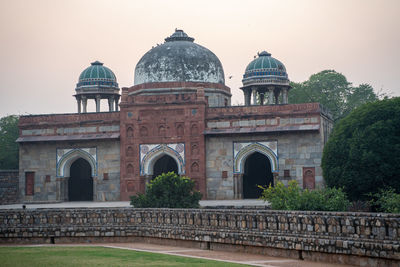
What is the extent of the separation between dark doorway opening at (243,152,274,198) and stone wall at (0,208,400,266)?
13.3m

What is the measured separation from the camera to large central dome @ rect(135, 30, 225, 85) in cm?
3222

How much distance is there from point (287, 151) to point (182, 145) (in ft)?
14.8

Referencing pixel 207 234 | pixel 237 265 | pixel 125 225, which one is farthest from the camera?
pixel 125 225

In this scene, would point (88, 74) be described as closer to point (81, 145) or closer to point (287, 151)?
point (81, 145)

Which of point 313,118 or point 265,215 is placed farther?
point 313,118

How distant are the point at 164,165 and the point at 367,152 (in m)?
13.5

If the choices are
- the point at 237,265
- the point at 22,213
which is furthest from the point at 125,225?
the point at 237,265

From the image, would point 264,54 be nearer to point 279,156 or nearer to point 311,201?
point 279,156

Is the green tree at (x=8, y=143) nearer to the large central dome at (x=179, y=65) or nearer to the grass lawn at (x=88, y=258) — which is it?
the large central dome at (x=179, y=65)

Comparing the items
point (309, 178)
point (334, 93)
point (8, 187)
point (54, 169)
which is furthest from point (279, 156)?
point (334, 93)

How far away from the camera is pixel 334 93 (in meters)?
44.8

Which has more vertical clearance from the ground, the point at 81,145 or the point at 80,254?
the point at 81,145

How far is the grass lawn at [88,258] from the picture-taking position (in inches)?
468

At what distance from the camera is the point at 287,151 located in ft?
91.5
